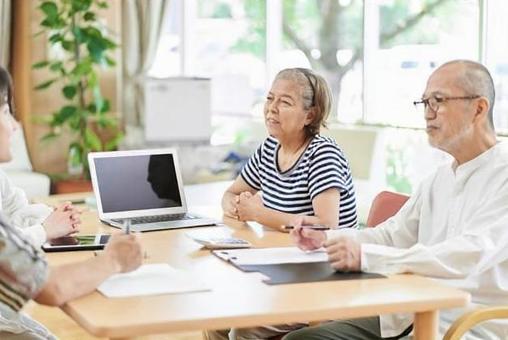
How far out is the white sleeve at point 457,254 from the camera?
2467 millimetres

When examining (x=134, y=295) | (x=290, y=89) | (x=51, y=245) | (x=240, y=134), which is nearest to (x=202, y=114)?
(x=240, y=134)

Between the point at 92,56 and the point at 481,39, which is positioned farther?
the point at 92,56

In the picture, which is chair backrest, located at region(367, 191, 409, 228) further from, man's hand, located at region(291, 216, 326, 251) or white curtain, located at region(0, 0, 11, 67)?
white curtain, located at region(0, 0, 11, 67)

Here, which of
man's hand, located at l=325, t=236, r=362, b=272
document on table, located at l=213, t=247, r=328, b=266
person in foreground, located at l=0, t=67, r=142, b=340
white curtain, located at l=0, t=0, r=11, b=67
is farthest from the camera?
white curtain, located at l=0, t=0, r=11, b=67

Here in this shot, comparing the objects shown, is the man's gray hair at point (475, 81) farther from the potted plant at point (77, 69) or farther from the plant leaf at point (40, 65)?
the plant leaf at point (40, 65)

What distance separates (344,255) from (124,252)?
22.9 inches

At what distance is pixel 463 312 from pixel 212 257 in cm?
71

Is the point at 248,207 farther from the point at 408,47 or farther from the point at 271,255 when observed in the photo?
the point at 408,47

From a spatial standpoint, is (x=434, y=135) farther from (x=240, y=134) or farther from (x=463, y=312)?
(x=240, y=134)

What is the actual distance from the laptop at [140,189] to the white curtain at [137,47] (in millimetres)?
4477

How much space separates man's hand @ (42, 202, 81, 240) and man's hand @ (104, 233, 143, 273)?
0.65 metres

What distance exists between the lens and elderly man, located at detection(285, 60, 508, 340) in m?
2.49

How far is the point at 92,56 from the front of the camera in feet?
23.1

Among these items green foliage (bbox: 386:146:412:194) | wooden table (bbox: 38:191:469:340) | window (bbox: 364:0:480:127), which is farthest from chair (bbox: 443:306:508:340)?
green foliage (bbox: 386:146:412:194)
